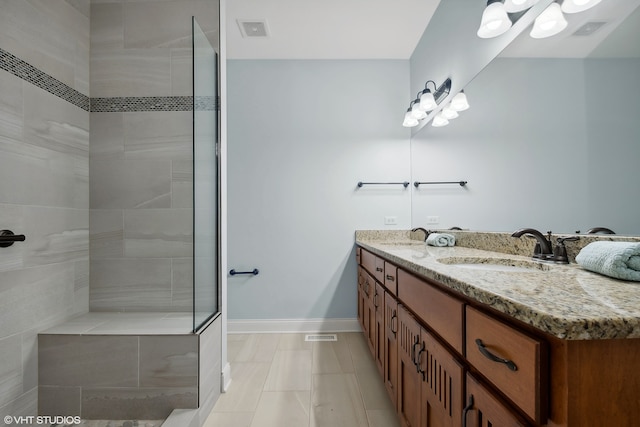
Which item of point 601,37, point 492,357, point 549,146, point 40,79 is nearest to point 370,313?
point 549,146

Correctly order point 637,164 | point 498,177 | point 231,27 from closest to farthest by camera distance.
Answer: point 637,164 < point 498,177 < point 231,27

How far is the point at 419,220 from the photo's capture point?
8.46 feet

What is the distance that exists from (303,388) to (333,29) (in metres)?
2.61

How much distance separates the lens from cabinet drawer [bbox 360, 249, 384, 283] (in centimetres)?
176

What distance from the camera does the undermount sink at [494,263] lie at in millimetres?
1154

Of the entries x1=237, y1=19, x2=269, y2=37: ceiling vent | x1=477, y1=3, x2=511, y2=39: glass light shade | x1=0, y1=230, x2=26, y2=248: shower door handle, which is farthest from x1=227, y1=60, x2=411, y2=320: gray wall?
x1=0, y1=230, x2=26, y2=248: shower door handle

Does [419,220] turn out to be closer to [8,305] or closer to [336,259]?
[336,259]

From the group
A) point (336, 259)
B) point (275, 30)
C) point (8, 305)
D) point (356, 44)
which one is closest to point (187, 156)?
point (8, 305)

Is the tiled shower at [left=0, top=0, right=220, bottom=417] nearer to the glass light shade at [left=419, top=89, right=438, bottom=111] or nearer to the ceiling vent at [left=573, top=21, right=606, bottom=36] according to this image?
the glass light shade at [left=419, top=89, right=438, bottom=111]

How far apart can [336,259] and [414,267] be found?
1680mm

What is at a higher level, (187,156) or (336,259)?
(187,156)

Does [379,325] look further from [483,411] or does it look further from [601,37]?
[601,37]

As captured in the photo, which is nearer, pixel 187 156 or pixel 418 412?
pixel 418 412

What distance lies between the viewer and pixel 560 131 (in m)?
1.17
